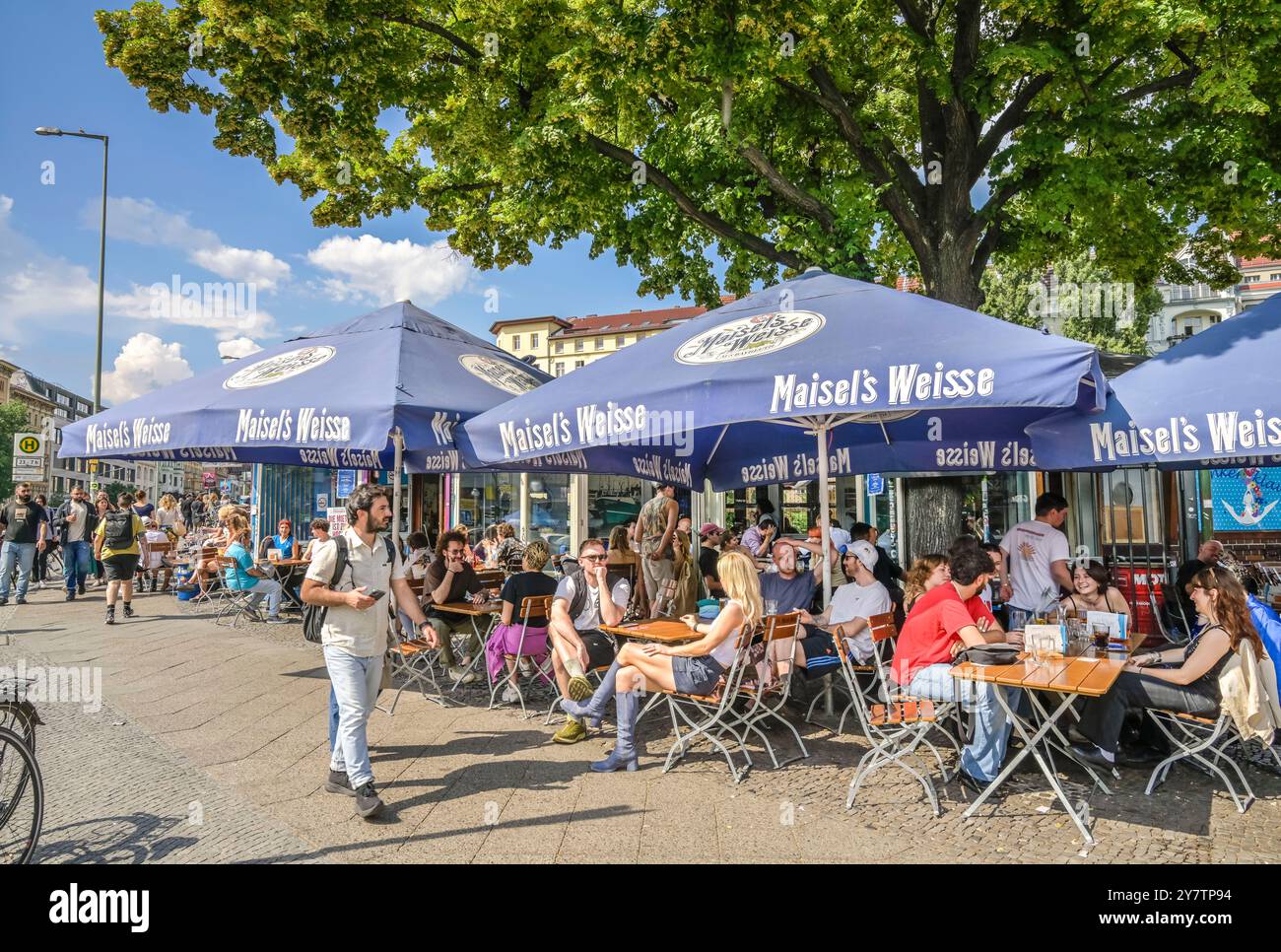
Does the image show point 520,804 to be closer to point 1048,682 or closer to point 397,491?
point 1048,682

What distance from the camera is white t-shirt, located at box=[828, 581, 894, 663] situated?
5.53 metres

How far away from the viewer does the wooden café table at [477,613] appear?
6.48 meters

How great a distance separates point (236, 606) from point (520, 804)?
28.9ft

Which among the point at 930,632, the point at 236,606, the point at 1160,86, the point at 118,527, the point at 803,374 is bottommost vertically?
the point at 236,606

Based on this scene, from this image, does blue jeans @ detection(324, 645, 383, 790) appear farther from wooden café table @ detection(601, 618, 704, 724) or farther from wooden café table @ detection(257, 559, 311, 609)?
wooden café table @ detection(257, 559, 311, 609)

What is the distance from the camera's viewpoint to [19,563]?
12.4 meters

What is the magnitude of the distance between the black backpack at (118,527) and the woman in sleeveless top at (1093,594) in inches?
437

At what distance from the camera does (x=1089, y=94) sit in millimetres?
8070

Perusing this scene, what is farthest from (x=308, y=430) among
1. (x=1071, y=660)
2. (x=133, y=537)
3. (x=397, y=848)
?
(x=133, y=537)

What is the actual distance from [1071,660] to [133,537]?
11.3 meters

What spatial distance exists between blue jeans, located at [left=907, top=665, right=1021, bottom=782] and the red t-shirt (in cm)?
9

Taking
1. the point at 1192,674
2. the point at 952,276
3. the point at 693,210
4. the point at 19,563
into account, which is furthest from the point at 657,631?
the point at 19,563

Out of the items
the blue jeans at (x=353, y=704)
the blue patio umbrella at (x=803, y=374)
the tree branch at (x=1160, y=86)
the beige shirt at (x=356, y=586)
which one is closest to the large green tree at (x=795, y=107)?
the tree branch at (x=1160, y=86)
